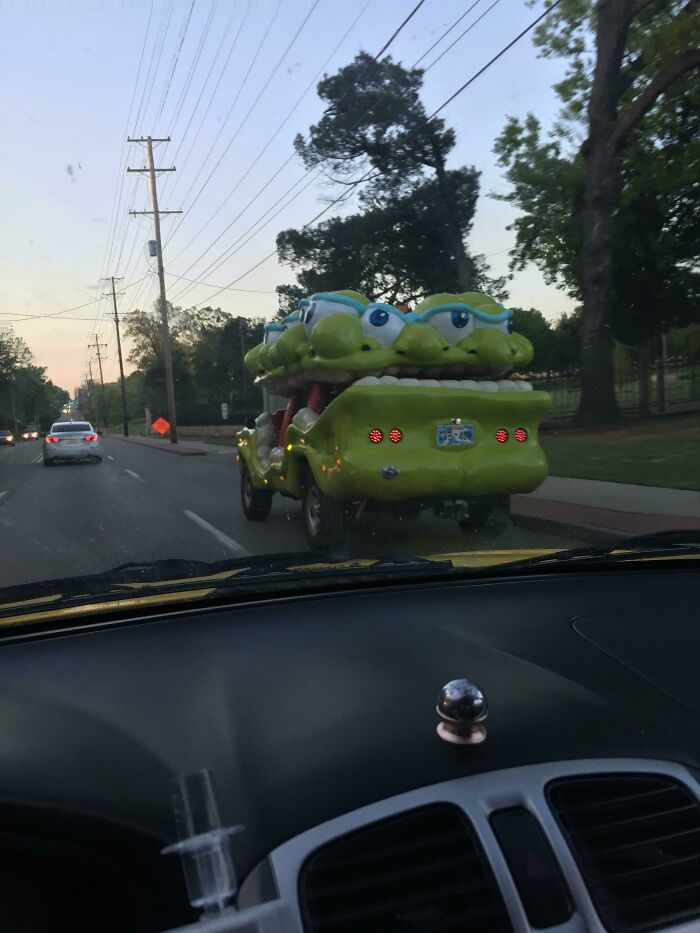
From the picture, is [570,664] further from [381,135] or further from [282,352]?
[381,135]

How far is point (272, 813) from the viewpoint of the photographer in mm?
1999

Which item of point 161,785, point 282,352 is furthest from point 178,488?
point 161,785

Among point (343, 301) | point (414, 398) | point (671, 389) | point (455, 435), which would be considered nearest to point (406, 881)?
point (414, 398)

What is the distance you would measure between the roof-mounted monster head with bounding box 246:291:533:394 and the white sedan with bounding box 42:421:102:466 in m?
19.2

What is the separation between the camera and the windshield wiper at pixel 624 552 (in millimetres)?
3467

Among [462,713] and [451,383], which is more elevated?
[451,383]

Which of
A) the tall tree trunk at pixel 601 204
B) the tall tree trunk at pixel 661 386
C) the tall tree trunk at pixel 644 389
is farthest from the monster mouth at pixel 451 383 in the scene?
the tall tree trunk at pixel 661 386

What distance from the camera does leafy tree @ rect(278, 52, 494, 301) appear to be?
18688 millimetres

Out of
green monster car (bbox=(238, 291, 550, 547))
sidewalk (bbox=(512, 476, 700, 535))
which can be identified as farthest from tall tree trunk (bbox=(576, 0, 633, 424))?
green monster car (bbox=(238, 291, 550, 547))

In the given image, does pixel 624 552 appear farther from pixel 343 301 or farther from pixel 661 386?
pixel 661 386

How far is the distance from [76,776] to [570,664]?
4.93ft

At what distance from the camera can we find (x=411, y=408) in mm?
7516

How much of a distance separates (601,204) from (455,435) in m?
16.9

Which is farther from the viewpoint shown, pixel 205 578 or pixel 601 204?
pixel 601 204
